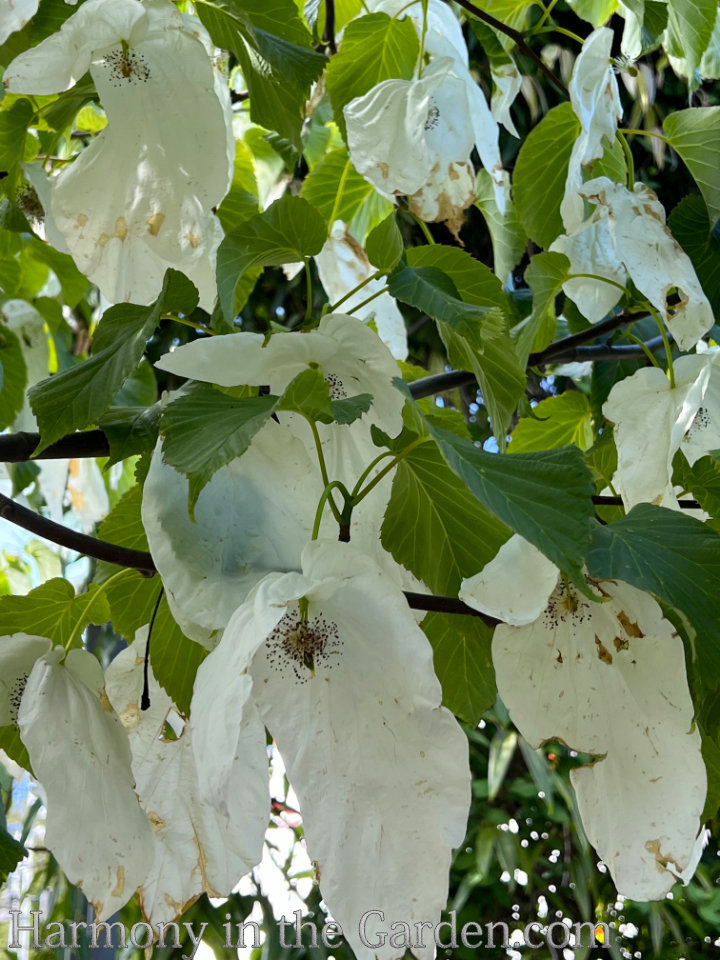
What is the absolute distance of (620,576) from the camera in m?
0.29

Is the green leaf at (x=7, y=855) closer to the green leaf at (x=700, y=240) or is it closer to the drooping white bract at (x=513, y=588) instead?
the drooping white bract at (x=513, y=588)

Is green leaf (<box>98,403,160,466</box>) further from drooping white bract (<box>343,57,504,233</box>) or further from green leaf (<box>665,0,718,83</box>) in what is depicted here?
green leaf (<box>665,0,718,83</box>)

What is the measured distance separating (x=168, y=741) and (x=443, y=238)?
3.79ft

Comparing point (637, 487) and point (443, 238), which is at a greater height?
point (637, 487)

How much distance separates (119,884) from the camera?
32 cm

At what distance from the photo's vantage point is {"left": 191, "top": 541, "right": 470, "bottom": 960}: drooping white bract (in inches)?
10.8

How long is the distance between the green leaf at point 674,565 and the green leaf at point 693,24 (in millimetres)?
389

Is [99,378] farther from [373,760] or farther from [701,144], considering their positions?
[701,144]

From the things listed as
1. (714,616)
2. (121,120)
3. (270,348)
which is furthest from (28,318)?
(714,616)

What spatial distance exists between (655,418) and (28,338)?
0.51 meters

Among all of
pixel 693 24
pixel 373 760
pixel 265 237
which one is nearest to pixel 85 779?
pixel 373 760

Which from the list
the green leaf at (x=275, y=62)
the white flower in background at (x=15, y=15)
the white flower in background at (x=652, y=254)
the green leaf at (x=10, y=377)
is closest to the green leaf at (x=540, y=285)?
the white flower in background at (x=652, y=254)

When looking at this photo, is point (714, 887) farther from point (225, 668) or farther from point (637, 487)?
point (225, 668)

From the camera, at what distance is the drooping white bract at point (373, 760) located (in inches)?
10.8
